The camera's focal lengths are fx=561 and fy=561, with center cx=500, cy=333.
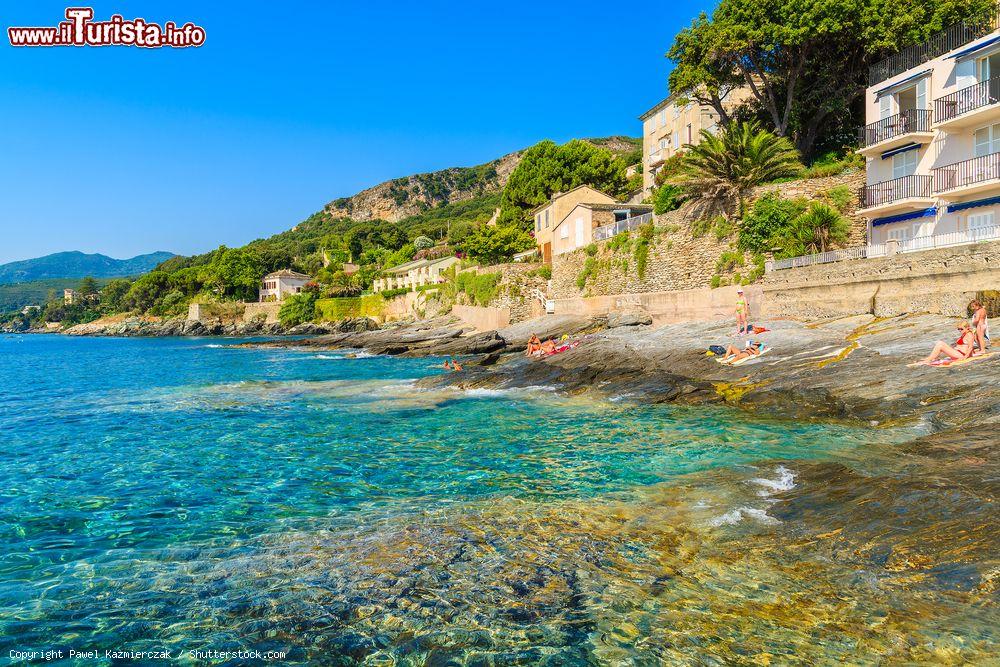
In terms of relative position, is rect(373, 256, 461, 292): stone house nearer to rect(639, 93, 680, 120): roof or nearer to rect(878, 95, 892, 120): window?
rect(639, 93, 680, 120): roof

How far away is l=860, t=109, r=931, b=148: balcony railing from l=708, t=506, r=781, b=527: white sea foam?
24366 millimetres

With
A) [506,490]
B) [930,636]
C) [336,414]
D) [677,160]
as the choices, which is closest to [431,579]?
[506,490]

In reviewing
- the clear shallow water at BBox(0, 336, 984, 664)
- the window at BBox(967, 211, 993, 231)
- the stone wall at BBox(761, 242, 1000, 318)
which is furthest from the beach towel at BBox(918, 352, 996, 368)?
the window at BBox(967, 211, 993, 231)

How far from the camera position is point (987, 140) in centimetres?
2192

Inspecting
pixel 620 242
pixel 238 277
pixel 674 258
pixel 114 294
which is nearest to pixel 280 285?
pixel 238 277

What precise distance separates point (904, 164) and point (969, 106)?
10.1 feet

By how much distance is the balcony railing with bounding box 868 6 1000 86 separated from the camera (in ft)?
84.8

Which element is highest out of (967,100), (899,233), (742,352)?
(967,100)

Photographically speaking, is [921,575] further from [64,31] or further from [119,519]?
[64,31]

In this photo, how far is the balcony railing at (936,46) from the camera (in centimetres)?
2584

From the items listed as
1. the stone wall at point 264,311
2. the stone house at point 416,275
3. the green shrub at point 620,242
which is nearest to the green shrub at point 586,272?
the green shrub at point 620,242

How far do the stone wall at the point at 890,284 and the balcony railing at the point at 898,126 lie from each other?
8.09 meters

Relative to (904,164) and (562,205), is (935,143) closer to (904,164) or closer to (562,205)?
(904,164)

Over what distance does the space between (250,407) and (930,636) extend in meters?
19.2
